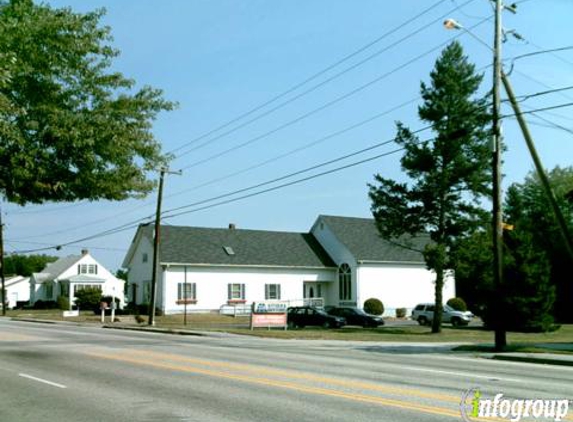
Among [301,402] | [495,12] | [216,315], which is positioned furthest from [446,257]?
[301,402]

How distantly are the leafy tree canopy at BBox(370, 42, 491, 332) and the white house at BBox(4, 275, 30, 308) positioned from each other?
71.0m

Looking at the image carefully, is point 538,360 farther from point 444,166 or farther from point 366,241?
point 366,241

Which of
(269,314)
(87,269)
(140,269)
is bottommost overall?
(269,314)

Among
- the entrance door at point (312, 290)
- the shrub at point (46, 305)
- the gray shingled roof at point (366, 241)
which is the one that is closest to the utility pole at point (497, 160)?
the gray shingled roof at point (366, 241)

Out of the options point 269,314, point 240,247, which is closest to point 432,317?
point 269,314

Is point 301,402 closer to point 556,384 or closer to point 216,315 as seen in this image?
point 556,384

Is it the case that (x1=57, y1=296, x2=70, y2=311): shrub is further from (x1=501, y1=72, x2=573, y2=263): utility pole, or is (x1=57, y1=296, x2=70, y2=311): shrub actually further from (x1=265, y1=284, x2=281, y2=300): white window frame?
(x1=501, y1=72, x2=573, y2=263): utility pole

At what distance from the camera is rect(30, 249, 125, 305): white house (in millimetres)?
75000

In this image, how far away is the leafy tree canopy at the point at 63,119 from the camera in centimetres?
1152

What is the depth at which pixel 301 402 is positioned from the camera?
10594mm

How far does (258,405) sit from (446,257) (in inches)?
1133

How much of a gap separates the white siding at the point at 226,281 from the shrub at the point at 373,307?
608 centimetres

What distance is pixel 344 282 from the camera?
57344mm

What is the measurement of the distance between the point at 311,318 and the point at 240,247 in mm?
16823
